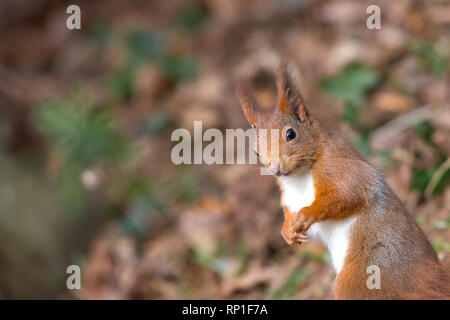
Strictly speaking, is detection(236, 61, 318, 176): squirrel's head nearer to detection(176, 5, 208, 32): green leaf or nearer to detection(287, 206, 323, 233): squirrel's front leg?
detection(287, 206, 323, 233): squirrel's front leg

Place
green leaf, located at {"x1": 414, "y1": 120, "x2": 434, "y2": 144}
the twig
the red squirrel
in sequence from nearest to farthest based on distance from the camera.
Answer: the red squirrel < the twig < green leaf, located at {"x1": 414, "y1": 120, "x2": 434, "y2": 144}

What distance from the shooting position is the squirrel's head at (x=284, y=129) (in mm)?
2484

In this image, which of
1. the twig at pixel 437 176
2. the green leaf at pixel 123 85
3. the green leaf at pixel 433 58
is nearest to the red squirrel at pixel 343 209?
the twig at pixel 437 176

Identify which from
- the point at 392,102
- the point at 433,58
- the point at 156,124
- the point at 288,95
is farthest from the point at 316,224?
the point at 156,124

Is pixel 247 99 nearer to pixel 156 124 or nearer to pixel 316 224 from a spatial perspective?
pixel 316 224

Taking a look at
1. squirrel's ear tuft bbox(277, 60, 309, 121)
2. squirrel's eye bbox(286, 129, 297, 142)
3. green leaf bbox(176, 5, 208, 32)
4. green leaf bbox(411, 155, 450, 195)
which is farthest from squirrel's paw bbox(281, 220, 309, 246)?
green leaf bbox(176, 5, 208, 32)

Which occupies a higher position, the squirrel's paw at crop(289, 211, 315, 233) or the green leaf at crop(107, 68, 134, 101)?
the green leaf at crop(107, 68, 134, 101)

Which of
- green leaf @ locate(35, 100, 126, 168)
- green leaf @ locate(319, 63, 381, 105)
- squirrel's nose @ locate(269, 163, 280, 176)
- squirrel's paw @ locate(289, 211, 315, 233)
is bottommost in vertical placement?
squirrel's paw @ locate(289, 211, 315, 233)

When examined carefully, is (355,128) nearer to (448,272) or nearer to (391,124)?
(391,124)

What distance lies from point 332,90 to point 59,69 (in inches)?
166

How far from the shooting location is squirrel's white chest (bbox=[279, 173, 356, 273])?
8.07 ft

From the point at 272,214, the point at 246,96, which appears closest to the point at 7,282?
the point at 272,214

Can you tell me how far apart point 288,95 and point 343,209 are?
0.56 m

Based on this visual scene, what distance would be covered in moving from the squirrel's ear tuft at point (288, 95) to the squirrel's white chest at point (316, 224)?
290 mm
